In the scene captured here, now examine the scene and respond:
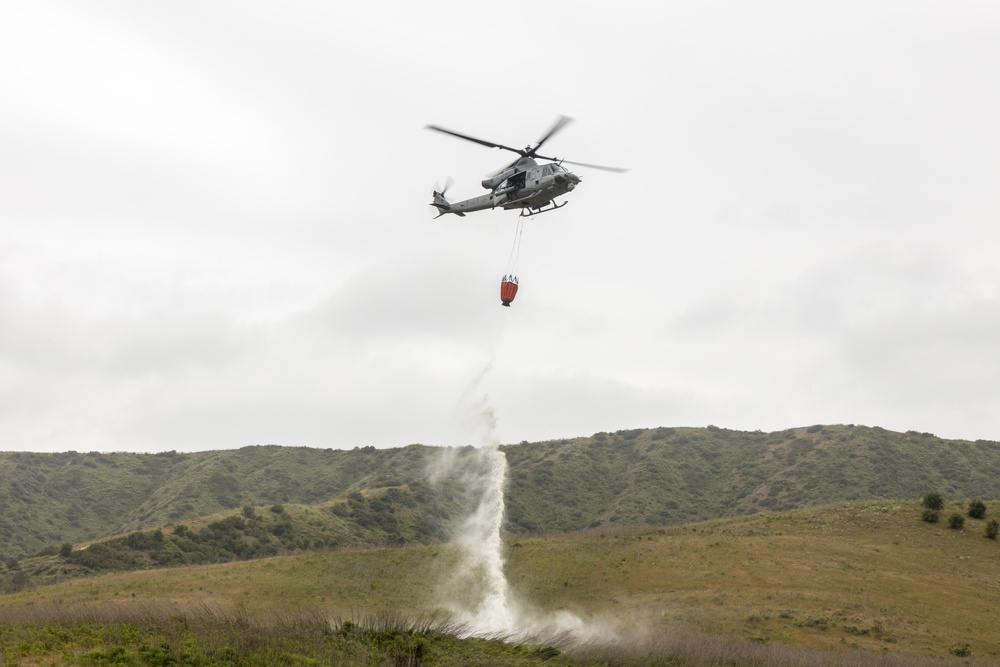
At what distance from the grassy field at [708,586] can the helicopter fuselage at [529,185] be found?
23.0 metres

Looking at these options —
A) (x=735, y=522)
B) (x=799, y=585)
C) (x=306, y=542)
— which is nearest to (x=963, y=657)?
(x=799, y=585)

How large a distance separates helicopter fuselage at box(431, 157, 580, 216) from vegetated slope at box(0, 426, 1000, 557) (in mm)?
54256

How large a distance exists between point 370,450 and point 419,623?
3851 inches

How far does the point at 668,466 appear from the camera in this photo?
118500 millimetres

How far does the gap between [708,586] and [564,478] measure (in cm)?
5878

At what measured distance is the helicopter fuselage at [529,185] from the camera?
46.2 m

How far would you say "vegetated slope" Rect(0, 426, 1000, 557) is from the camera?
3957 inches

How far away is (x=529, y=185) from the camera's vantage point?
155ft

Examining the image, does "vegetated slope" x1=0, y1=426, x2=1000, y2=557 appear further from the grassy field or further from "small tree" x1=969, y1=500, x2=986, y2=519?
the grassy field

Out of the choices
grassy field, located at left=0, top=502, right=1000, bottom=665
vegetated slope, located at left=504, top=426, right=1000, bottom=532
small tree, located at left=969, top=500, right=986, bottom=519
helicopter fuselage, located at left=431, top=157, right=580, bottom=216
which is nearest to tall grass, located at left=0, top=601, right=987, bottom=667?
grassy field, located at left=0, top=502, right=1000, bottom=665

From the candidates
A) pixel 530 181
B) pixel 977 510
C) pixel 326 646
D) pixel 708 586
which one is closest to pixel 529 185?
pixel 530 181

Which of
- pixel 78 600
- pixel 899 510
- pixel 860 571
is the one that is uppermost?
pixel 899 510

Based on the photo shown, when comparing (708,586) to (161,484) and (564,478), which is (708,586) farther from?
(161,484)

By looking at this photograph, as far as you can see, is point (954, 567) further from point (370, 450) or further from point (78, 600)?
point (370, 450)
